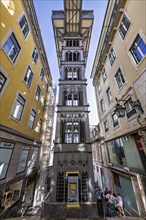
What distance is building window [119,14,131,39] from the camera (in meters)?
9.51

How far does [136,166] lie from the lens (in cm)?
783

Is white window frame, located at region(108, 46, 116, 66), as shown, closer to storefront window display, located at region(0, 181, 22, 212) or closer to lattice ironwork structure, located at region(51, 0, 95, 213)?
lattice ironwork structure, located at region(51, 0, 95, 213)

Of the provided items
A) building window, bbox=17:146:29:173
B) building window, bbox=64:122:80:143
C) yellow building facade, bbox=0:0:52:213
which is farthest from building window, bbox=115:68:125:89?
building window, bbox=17:146:29:173

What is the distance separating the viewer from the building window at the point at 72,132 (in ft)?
36.6

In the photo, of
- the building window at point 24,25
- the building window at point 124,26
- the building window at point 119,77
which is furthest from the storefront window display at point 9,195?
the building window at point 124,26

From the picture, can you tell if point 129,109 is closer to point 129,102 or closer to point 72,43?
point 129,102

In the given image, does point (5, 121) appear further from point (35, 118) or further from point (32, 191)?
point (32, 191)

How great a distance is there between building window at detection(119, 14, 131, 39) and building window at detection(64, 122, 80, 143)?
35.7ft

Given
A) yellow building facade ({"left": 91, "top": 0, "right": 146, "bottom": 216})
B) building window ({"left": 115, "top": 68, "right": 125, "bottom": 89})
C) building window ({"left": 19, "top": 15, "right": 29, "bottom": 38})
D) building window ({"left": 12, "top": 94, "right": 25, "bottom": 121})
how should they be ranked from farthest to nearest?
building window ({"left": 115, "top": 68, "right": 125, "bottom": 89}), building window ({"left": 19, "top": 15, "right": 29, "bottom": 38}), building window ({"left": 12, "top": 94, "right": 25, "bottom": 121}), yellow building facade ({"left": 91, "top": 0, "right": 146, "bottom": 216})

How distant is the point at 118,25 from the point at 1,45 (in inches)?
478

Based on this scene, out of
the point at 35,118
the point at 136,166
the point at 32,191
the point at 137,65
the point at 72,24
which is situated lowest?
the point at 32,191

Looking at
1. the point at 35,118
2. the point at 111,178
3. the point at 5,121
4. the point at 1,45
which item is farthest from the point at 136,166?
the point at 1,45

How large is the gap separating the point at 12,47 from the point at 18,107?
215 inches

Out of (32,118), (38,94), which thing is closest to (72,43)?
(38,94)
